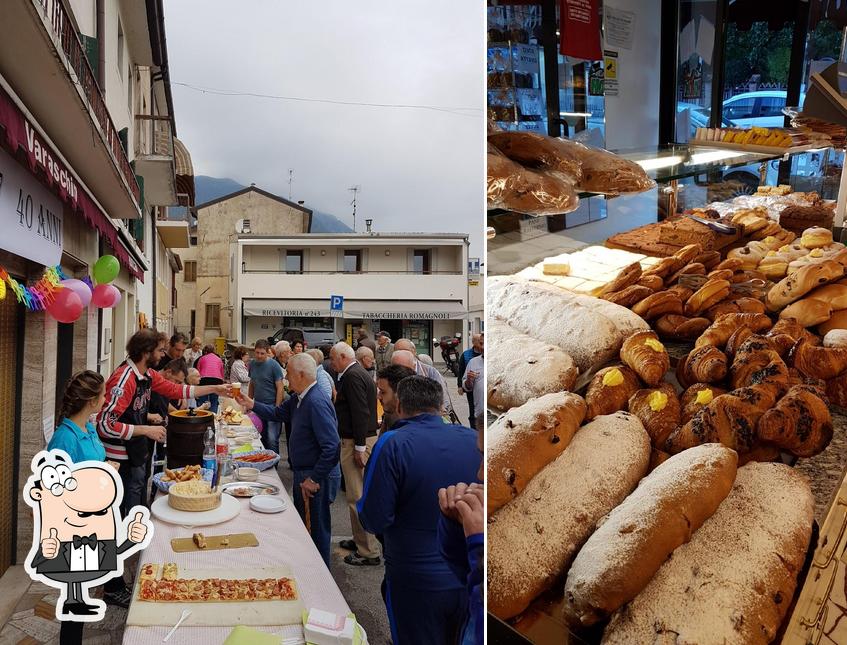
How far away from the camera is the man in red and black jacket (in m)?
1.21

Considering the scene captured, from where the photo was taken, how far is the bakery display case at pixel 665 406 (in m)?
0.88

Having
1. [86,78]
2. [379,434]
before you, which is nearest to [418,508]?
[379,434]

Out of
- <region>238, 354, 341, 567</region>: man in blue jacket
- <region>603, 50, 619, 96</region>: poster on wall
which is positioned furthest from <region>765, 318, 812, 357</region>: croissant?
<region>238, 354, 341, 567</region>: man in blue jacket

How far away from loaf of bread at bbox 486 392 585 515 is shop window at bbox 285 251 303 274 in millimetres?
595

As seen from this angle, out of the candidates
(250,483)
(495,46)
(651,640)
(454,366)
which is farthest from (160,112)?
(651,640)

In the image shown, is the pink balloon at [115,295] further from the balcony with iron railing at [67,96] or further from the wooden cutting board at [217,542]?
the wooden cutting board at [217,542]

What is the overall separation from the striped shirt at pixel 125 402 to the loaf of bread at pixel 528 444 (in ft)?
2.23

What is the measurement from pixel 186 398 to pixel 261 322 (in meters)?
0.22

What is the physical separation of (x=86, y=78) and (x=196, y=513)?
86 cm

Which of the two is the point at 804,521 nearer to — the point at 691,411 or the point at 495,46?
the point at 691,411

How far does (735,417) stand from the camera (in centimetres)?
96

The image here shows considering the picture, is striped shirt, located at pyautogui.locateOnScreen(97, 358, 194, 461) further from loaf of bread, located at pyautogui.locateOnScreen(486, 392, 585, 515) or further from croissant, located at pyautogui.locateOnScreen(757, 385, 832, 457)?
croissant, located at pyautogui.locateOnScreen(757, 385, 832, 457)

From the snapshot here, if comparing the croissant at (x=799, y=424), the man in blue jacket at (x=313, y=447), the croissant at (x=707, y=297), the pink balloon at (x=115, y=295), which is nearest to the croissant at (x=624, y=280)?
the croissant at (x=707, y=297)

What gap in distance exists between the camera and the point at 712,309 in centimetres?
110
